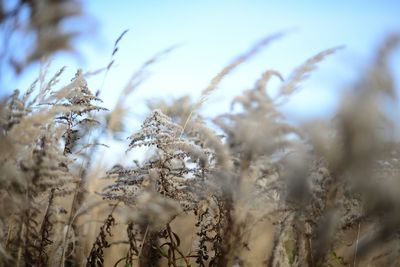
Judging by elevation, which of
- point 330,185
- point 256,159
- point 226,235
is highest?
point 256,159

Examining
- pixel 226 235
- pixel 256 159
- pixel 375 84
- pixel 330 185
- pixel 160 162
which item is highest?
pixel 160 162

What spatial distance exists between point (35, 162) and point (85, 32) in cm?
88

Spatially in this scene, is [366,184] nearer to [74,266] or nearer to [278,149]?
[278,149]

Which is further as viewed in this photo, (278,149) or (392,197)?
(278,149)

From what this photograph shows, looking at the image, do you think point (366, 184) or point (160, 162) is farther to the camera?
point (160, 162)

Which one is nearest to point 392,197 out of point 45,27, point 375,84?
point 375,84

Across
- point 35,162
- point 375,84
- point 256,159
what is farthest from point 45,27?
point 375,84

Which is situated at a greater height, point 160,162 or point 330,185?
point 160,162

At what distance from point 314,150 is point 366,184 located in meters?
0.39

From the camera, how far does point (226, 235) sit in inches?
89.4

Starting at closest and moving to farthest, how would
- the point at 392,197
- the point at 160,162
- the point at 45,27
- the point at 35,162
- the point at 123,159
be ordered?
the point at 392,197, the point at 45,27, the point at 35,162, the point at 160,162, the point at 123,159

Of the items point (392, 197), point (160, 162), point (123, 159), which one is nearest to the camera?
point (392, 197)

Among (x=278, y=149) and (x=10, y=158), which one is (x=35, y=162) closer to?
(x=10, y=158)

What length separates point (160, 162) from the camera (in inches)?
135
